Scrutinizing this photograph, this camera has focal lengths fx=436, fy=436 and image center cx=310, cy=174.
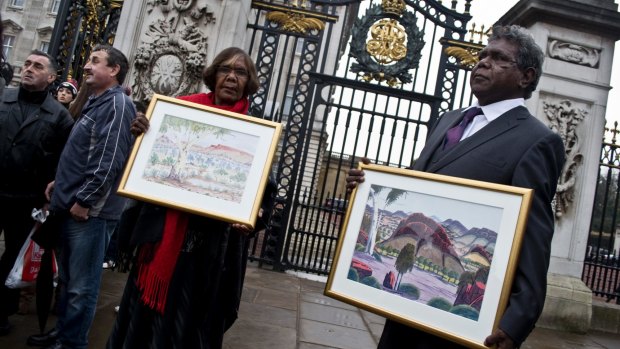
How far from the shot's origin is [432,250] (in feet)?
5.71

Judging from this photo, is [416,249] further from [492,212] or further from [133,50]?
[133,50]

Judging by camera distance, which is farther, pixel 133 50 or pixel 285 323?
pixel 133 50

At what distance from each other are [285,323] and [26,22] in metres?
32.4

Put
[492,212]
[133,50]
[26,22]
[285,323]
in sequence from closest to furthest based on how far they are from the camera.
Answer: [492,212]
[285,323]
[133,50]
[26,22]

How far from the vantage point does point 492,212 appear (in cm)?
162

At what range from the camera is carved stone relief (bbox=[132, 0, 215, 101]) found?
546 centimetres

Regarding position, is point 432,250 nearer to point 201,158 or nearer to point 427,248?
point 427,248

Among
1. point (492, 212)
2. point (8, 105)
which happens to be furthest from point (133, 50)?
point (492, 212)

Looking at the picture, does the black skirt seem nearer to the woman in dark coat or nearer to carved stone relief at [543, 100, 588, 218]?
the woman in dark coat

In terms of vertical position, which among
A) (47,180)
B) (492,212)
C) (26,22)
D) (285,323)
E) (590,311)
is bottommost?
(285,323)

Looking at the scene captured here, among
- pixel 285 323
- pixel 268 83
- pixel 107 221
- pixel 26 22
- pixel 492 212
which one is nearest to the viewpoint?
pixel 492 212

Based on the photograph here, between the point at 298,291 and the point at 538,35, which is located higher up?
the point at 538,35

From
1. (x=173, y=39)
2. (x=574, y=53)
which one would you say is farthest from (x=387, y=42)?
(x=173, y=39)

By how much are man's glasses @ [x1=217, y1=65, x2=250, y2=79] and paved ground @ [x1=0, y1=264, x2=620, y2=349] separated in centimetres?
217
